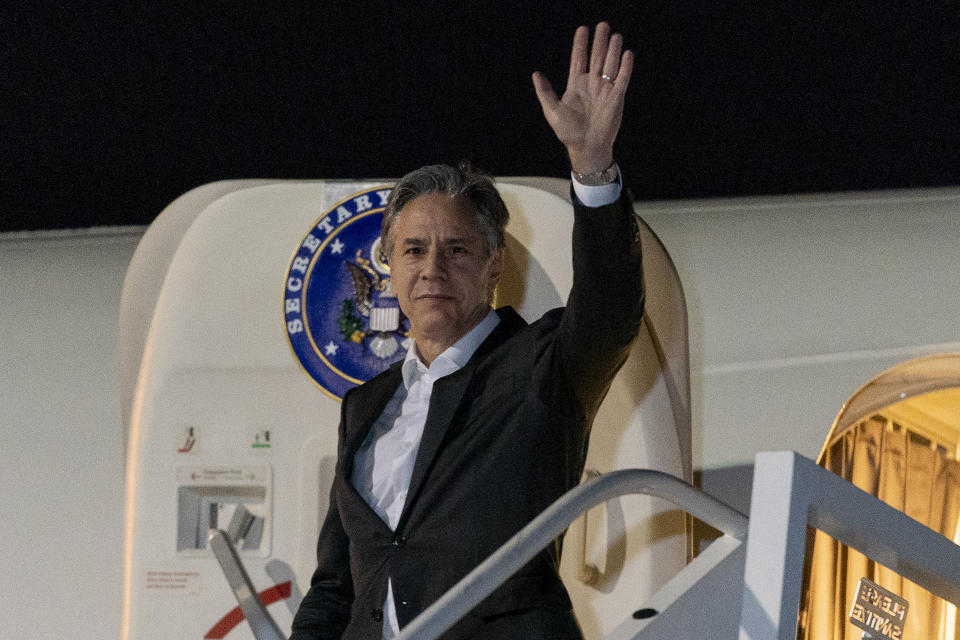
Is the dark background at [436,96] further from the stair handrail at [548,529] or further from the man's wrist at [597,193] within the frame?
the stair handrail at [548,529]

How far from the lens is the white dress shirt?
5.89ft

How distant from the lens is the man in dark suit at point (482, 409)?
1.65 m

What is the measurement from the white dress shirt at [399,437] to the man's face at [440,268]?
38 millimetres

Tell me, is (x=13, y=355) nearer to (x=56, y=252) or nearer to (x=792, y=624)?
(x=56, y=252)

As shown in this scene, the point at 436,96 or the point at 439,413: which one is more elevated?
the point at 436,96

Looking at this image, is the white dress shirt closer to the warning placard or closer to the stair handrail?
the stair handrail

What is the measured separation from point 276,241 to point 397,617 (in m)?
1.04

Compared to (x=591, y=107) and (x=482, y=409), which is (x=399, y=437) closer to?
(x=482, y=409)

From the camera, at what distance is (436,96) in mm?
3199

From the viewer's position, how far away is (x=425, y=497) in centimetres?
170

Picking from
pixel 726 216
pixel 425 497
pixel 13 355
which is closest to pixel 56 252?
pixel 13 355

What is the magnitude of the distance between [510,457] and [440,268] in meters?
0.35

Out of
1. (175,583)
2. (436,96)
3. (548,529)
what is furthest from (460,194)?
(436,96)

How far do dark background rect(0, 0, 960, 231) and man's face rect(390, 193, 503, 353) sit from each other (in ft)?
3.58
